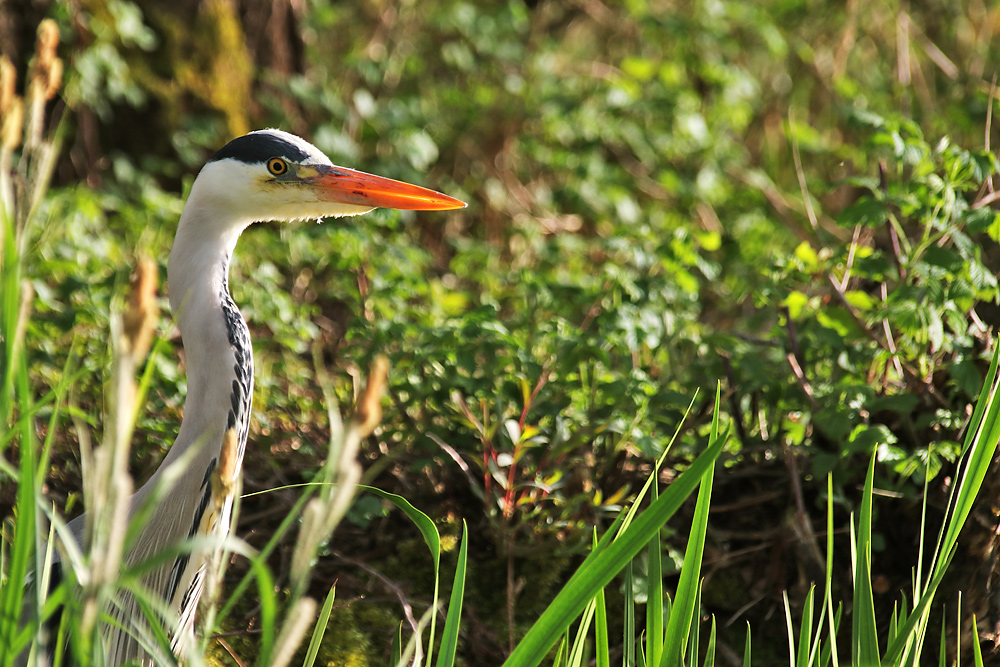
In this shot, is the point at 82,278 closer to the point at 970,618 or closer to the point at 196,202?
the point at 196,202

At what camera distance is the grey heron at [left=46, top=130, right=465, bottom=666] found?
62.9 inches

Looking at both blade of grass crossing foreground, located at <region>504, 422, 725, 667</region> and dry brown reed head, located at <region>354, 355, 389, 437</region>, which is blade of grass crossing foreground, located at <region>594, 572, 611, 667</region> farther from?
dry brown reed head, located at <region>354, 355, 389, 437</region>

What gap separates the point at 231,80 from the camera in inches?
159

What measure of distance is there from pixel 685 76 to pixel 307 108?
2.12m

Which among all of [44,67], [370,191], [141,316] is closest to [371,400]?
[141,316]

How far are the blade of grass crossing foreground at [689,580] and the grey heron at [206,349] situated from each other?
0.79 meters

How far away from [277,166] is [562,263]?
2.08 meters

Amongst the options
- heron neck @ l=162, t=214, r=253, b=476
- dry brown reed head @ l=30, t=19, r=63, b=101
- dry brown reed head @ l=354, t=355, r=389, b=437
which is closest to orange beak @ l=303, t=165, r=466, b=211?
heron neck @ l=162, t=214, r=253, b=476

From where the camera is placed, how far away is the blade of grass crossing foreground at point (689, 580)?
1181 millimetres

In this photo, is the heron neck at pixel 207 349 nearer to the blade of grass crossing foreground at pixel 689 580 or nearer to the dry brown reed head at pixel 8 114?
the dry brown reed head at pixel 8 114

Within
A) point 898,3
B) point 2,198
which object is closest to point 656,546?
point 2,198

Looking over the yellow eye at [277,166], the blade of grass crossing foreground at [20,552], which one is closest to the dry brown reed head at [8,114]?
the blade of grass crossing foreground at [20,552]

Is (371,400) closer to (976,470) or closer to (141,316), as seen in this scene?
(141,316)

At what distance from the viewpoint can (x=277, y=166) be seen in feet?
6.08
